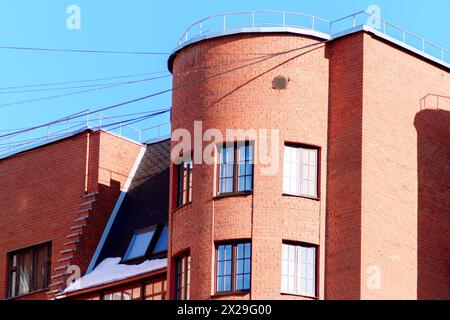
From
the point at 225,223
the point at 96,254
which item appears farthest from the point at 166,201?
the point at 225,223

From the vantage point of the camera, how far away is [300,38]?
173 ft

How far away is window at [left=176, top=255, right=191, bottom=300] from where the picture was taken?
52188 mm

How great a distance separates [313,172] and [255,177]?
185 centimetres

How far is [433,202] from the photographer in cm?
5356

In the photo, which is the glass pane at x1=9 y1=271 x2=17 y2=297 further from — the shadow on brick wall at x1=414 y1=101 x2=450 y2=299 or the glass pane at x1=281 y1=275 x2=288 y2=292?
the shadow on brick wall at x1=414 y1=101 x2=450 y2=299

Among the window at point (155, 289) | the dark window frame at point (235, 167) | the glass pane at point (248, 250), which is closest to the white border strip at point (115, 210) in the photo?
the window at point (155, 289)

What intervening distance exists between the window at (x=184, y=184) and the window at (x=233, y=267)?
237 cm

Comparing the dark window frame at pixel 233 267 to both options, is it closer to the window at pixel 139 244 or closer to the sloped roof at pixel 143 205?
the window at pixel 139 244

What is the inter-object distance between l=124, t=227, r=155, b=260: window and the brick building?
5931 millimetres

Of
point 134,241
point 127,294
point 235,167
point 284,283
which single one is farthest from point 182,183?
point 134,241

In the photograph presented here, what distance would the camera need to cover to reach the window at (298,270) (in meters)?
50.8
